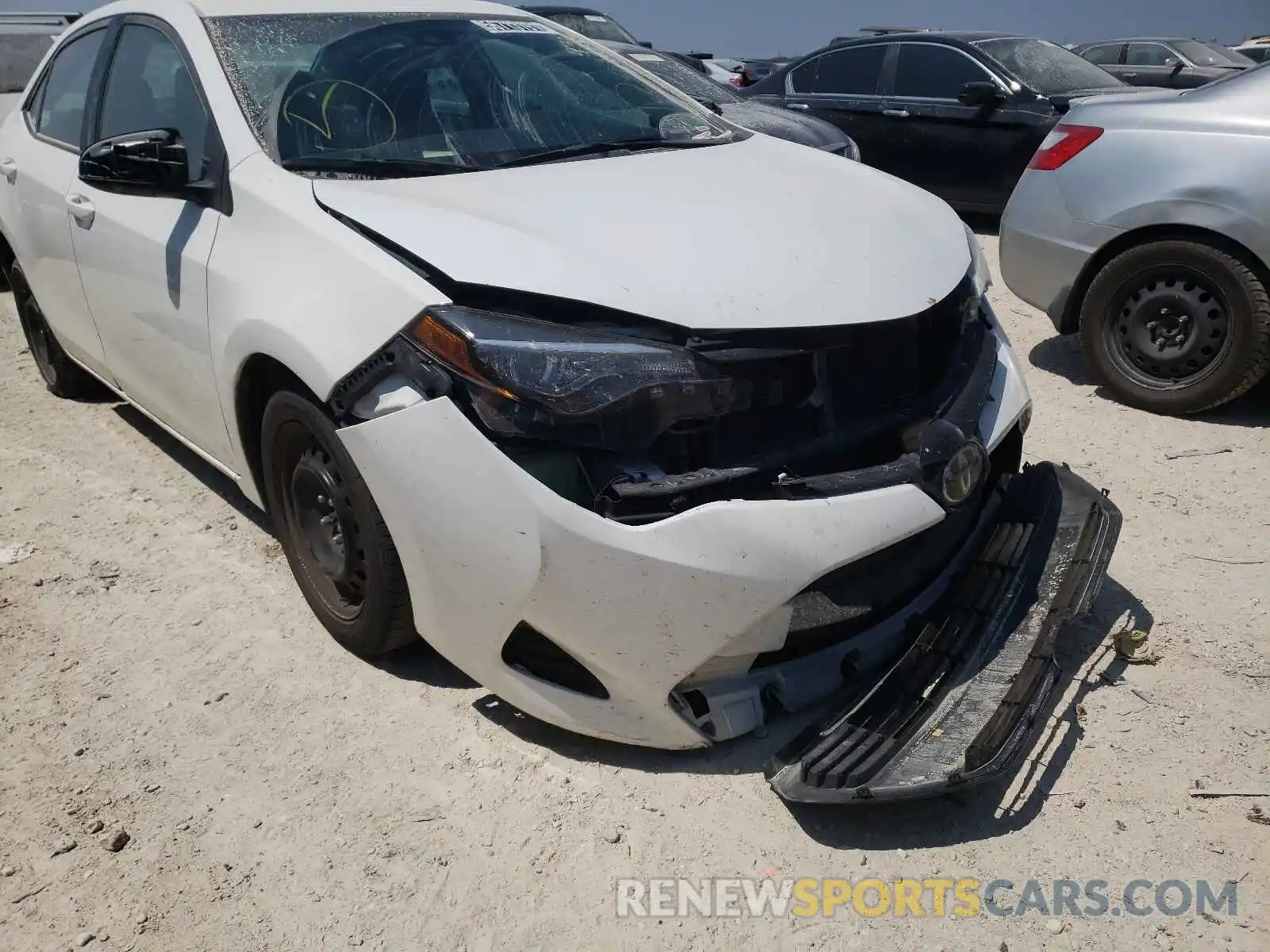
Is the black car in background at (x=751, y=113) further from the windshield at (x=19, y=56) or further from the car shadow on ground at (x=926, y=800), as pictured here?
the car shadow on ground at (x=926, y=800)

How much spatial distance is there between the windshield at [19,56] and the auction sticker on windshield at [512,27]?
5677 millimetres

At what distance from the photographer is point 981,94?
788 cm

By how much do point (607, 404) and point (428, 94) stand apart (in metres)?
1.52

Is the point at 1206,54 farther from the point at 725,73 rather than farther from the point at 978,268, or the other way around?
the point at 978,268

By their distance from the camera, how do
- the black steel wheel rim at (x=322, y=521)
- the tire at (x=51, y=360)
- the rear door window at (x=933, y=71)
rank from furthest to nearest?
the rear door window at (x=933, y=71), the tire at (x=51, y=360), the black steel wheel rim at (x=322, y=521)

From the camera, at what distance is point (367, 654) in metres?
2.88

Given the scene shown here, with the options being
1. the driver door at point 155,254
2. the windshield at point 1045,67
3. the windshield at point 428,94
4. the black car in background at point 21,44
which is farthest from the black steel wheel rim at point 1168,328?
the black car in background at point 21,44

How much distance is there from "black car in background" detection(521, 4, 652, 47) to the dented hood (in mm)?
8274

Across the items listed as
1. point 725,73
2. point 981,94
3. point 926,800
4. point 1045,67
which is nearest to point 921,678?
point 926,800

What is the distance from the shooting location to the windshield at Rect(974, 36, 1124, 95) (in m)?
8.32

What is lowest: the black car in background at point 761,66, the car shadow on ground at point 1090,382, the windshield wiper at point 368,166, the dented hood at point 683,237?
the black car in background at point 761,66

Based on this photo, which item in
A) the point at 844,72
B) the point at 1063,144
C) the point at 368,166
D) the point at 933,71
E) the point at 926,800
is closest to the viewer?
the point at 926,800

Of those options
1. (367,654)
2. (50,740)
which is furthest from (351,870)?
(50,740)

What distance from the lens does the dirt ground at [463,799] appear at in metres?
2.13
